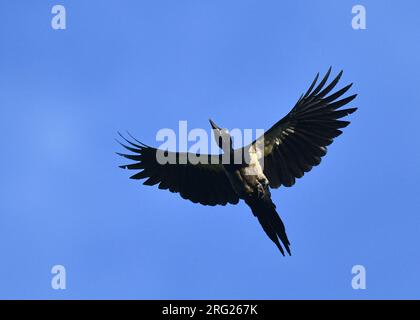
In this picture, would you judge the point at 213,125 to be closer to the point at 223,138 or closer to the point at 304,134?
the point at 223,138

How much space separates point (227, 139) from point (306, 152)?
62.9 inches

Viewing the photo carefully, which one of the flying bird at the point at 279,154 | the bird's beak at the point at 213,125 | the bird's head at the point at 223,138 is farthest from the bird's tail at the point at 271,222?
the bird's beak at the point at 213,125

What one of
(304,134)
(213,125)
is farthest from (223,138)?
(304,134)

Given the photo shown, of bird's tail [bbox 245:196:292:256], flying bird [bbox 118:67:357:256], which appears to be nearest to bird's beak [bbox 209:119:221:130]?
flying bird [bbox 118:67:357:256]

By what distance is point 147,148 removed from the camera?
58.5ft

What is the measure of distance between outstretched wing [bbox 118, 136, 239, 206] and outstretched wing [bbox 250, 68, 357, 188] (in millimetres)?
1058

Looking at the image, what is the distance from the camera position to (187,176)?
57.1ft

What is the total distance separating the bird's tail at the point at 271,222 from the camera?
51.5 ft

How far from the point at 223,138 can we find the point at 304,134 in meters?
1.62

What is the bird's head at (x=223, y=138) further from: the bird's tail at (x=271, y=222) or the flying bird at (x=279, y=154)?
the bird's tail at (x=271, y=222)
